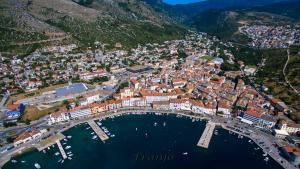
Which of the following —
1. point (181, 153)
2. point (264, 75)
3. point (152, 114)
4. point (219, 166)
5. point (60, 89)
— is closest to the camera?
point (219, 166)

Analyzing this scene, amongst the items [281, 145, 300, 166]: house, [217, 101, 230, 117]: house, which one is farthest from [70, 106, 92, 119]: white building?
[281, 145, 300, 166]: house

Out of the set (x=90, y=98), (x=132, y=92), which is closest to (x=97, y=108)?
(x=90, y=98)

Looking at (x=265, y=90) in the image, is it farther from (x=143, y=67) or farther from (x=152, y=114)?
(x=143, y=67)

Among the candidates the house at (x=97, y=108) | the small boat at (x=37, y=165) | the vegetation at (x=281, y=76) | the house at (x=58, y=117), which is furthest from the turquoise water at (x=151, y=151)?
the vegetation at (x=281, y=76)

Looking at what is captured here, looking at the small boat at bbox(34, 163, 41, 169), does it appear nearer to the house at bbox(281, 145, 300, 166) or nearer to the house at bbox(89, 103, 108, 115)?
the house at bbox(89, 103, 108, 115)

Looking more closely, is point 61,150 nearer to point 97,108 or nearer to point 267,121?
point 97,108

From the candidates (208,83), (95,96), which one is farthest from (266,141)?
(95,96)
